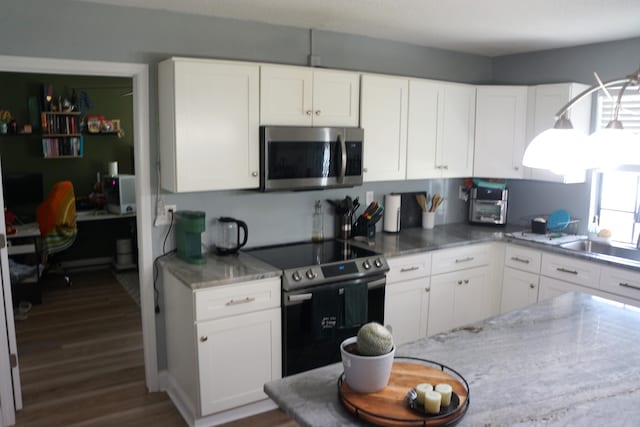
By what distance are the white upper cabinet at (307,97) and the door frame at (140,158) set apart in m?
0.73

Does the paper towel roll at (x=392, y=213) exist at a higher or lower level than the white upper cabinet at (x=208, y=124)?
lower

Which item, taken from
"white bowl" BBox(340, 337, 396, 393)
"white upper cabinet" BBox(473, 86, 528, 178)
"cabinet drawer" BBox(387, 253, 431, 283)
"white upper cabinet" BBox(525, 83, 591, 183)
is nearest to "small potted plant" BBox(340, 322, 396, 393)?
"white bowl" BBox(340, 337, 396, 393)

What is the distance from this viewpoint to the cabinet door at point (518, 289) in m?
3.90

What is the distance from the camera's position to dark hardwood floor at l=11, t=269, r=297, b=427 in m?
3.12

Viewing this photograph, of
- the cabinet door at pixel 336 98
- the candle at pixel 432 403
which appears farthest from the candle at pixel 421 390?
the cabinet door at pixel 336 98

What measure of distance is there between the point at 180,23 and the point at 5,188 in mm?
3656

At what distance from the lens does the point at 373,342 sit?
4.93ft

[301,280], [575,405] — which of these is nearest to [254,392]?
[301,280]

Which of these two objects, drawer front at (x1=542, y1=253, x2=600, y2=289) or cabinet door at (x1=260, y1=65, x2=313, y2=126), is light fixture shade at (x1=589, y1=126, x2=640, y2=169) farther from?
drawer front at (x1=542, y1=253, x2=600, y2=289)

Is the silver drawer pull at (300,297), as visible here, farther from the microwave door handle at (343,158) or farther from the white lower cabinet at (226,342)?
the microwave door handle at (343,158)

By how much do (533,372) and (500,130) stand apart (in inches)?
113

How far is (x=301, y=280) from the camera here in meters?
3.04

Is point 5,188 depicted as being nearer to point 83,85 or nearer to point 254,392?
point 83,85

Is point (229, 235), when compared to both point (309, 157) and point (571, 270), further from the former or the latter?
point (571, 270)
